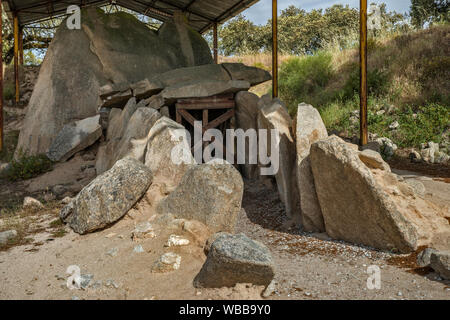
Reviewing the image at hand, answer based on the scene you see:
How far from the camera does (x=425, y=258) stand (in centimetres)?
375

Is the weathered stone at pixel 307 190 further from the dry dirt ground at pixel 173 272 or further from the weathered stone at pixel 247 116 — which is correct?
the weathered stone at pixel 247 116

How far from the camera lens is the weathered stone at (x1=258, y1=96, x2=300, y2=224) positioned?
5.64 metres

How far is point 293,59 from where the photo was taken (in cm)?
1546

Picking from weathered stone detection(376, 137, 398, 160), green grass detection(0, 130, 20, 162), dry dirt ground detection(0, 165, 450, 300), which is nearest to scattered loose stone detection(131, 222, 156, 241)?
dry dirt ground detection(0, 165, 450, 300)

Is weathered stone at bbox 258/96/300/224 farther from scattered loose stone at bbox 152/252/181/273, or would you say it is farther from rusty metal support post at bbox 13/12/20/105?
rusty metal support post at bbox 13/12/20/105

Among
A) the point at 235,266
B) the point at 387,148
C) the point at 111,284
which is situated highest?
the point at 387,148

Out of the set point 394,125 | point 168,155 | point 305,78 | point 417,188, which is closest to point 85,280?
point 168,155

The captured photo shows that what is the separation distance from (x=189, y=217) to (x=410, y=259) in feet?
7.94

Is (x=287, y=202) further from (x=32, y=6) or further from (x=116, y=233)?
(x=32, y=6)

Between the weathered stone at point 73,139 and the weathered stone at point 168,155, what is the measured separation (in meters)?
3.31

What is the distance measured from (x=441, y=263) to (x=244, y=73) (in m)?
6.91

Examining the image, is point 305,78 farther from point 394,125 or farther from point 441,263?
point 441,263

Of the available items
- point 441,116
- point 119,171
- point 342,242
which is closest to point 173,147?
point 119,171

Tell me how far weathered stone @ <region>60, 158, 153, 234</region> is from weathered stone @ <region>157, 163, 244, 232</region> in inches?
28.1
